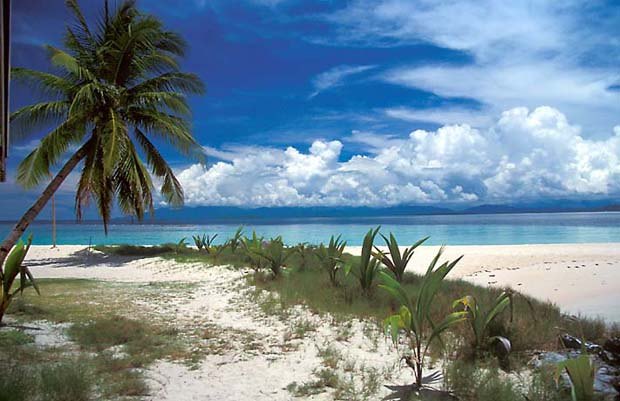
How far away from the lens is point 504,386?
3.20 m

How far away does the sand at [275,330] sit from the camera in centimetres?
365

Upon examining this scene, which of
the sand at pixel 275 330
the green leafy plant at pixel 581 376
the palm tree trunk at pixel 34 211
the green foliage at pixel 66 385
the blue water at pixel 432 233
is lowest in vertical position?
the blue water at pixel 432 233

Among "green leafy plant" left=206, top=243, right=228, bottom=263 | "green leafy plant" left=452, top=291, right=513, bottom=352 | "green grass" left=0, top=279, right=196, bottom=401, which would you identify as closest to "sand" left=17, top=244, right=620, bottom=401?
"green grass" left=0, top=279, right=196, bottom=401

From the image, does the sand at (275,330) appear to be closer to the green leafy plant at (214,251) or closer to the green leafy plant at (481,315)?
the green leafy plant at (481,315)

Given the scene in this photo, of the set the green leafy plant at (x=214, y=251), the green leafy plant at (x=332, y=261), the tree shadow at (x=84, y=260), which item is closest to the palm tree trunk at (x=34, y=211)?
the green leafy plant at (x=332, y=261)

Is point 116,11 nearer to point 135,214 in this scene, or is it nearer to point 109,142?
point 109,142

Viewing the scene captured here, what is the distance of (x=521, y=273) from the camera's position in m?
11.3

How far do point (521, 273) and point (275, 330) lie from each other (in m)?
8.29

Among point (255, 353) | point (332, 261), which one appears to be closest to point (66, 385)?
point (255, 353)

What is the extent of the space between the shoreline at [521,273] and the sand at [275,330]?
1.0 inches

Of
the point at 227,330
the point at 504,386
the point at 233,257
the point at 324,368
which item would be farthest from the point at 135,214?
the point at 504,386

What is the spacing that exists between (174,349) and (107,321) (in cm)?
170

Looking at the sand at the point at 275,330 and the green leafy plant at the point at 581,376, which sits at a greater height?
the green leafy plant at the point at 581,376

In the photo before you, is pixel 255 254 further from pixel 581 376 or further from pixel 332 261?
pixel 581 376
